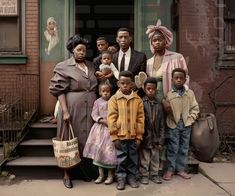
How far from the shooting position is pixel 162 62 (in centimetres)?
610

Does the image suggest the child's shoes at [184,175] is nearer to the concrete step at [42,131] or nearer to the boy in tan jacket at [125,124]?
the boy in tan jacket at [125,124]

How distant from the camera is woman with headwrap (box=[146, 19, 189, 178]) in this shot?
6.02m

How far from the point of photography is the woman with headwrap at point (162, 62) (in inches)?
237

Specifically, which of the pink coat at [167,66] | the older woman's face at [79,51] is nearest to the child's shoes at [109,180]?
the pink coat at [167,66]

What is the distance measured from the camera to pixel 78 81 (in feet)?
19.5

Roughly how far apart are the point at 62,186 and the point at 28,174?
0.74 meters

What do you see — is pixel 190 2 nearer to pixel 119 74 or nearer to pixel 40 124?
pixel 119 74

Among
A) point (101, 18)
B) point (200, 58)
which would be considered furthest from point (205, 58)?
point (101, 18)

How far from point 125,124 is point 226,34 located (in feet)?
13.6

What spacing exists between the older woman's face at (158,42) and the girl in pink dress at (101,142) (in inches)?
37.1

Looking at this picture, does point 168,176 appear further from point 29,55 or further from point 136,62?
point 29,55

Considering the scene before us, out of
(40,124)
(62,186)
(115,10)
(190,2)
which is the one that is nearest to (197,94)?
(190,2)

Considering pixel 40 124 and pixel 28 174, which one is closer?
pixel 28 174

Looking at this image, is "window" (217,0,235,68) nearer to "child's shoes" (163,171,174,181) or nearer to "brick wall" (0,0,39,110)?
"child's shoes" (163,171,174,181)
